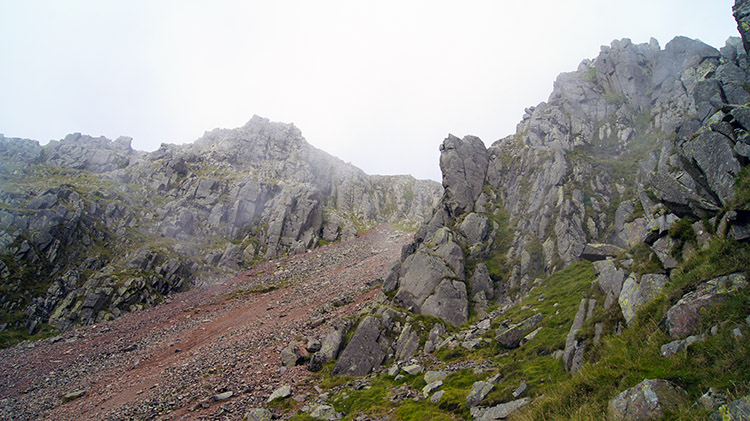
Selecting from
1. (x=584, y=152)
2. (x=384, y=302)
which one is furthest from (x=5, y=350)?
(x=584, y=152)

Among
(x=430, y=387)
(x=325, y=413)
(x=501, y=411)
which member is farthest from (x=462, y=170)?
(x=501, y=411)

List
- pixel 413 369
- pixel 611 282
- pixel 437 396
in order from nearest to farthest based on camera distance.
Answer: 1. pixel 611 282
2. pixel 437 396
3. pixel 413 369

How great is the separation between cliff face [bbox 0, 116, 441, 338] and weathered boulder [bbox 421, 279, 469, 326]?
5994 centimetres

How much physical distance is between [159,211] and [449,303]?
96.4 m

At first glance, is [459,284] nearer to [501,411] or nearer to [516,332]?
[516,332]

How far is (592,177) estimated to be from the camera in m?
49.7

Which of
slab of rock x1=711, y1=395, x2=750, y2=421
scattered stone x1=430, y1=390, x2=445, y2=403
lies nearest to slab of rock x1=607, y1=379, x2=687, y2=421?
slab of rock x1=711, y1=395, x2=750, y2=421

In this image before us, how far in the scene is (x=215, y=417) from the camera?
1059 inches

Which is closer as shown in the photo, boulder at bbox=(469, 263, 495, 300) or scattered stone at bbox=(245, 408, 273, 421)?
scattered stone at bbox=(245, 408, 273, 421)

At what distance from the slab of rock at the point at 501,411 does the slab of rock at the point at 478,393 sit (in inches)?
52.6

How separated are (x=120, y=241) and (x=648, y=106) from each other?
11753 cm

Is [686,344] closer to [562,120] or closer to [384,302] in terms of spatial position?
[384,302]

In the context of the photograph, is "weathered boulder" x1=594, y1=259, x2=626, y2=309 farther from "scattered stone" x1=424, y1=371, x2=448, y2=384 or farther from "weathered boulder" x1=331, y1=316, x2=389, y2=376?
"weathered boulder" x1=331, y1=316, x2=389, y2=376

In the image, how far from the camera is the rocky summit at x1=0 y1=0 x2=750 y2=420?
1298cm
